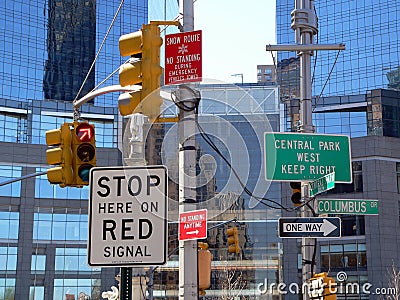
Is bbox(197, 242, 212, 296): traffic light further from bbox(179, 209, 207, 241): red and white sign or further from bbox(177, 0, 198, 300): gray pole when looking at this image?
bbox(179, 209, 207, 241): red and white sign

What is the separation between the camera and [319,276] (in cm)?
1609

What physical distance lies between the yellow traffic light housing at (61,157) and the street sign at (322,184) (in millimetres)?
5142

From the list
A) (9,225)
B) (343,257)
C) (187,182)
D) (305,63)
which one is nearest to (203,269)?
(187,182)

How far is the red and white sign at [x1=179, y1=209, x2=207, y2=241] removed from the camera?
10539 millimetres

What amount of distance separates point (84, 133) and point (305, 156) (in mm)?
4799

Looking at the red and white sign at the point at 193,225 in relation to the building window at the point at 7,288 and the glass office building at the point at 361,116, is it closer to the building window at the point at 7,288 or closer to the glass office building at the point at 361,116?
the glass office building at the point at 361,116

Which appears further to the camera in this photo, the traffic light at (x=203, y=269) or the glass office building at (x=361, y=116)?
the glass office building at (x=361, y=116)

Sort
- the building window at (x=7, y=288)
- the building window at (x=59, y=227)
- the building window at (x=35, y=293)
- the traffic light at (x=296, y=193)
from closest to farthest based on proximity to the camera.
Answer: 1. the traffic light at (x=296, y=193)
2. the building window at (x=7, y=288)
3. the building window at (x=35, y=293)
4. the building window at (x=59, y=227)

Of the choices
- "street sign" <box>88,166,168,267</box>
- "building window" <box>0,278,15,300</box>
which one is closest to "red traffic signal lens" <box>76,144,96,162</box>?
"street sign" <box>88,166,168,267</box>

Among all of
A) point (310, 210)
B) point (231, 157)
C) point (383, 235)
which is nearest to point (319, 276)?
point (310, 210)

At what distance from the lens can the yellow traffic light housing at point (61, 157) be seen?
14.5 m

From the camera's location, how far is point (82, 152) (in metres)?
14.8

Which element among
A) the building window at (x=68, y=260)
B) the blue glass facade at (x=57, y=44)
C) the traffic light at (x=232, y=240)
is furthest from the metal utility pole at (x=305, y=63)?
the blue glass facade at (x=57, y=44)

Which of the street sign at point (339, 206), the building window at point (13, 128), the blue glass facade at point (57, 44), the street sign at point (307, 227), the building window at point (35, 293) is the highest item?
the blue glass facade at point (57, 44)
